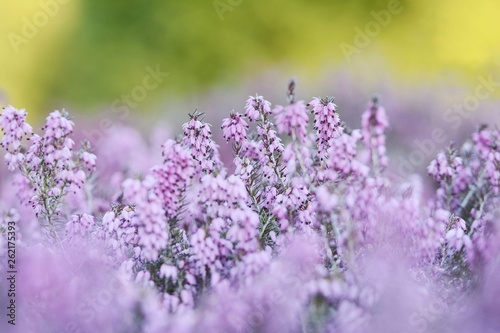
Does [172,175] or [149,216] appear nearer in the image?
[149,216]

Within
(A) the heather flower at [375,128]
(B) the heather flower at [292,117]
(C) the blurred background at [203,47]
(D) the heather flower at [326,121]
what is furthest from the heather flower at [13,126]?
(C) the blurred background at [203,47]

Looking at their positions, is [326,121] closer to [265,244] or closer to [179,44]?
[265,244]

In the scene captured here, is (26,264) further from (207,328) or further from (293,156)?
(293,156)

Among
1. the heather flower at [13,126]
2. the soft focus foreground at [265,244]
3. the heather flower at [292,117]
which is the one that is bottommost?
the soft focus foreground at [265,244]

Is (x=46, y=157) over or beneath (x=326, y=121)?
over

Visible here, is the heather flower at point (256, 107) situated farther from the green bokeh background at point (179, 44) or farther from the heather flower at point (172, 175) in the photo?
the green bokeh background at point (179, 44)

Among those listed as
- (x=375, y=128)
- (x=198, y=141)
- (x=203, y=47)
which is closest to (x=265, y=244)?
(x=198, y=141)
